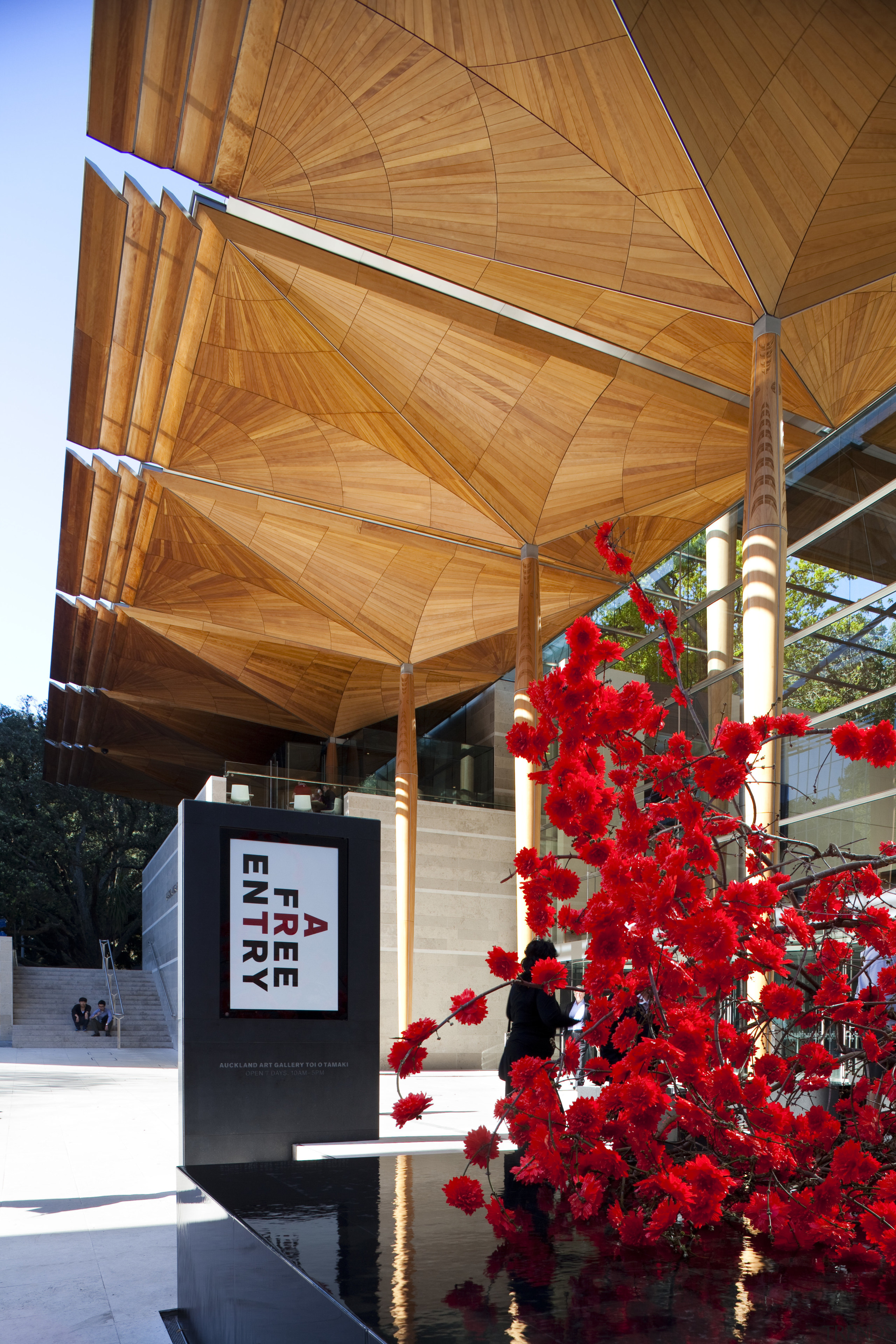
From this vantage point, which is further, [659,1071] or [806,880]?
[806,880]

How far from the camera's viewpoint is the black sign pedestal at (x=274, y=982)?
650cm

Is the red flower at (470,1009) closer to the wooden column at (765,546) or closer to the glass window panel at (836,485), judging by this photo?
the wooden column at (765,546)

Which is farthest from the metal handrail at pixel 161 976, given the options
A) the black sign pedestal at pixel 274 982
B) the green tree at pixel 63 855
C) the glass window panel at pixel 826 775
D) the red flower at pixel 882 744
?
the red flower at pixel 882 744

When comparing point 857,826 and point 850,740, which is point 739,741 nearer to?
point 850,740

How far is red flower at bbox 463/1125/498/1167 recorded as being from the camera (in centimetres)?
298

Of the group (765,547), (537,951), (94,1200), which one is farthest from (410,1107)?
(765,547)

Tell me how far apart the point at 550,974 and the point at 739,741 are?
0.85 meters

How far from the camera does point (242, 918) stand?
6.80 m

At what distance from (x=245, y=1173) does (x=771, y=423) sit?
10.1 m

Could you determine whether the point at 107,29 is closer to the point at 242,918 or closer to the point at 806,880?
the point at 242,918

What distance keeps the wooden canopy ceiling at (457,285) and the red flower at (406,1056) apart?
9769 millimetres

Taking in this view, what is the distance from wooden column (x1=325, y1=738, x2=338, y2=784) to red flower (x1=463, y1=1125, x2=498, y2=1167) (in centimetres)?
2900

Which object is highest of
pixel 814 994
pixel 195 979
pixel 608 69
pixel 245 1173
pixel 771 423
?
pixel 608 69

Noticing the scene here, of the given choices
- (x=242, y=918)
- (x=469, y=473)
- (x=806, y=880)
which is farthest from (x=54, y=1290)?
(x=469, y=473)
